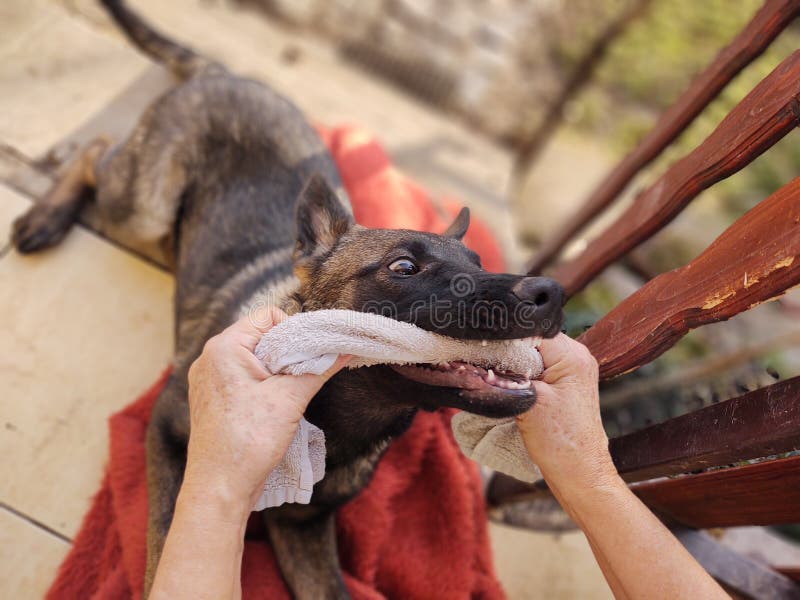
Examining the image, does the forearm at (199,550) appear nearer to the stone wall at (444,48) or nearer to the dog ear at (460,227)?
the dog ear at (460,227)

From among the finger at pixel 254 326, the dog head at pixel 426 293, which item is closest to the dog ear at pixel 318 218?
the dog head at pixel 426 293

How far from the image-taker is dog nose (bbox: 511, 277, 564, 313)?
1573 millimetres

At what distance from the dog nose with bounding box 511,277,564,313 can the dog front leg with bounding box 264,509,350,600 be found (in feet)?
4.27

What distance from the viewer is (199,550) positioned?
1.52 meters

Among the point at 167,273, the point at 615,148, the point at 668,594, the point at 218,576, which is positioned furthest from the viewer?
the point at 615,148

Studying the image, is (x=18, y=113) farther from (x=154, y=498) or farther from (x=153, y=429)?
(x=154, y=498)

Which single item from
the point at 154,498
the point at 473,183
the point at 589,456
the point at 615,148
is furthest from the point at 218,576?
the point at 615,148

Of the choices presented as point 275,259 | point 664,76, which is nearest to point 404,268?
point 275,259

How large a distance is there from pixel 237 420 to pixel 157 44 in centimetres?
324

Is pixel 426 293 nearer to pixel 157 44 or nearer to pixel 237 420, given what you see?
pixel 237 420

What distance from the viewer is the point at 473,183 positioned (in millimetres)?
4852

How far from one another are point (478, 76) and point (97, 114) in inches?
117

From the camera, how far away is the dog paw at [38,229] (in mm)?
3156

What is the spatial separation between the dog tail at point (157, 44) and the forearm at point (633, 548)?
3.35m
